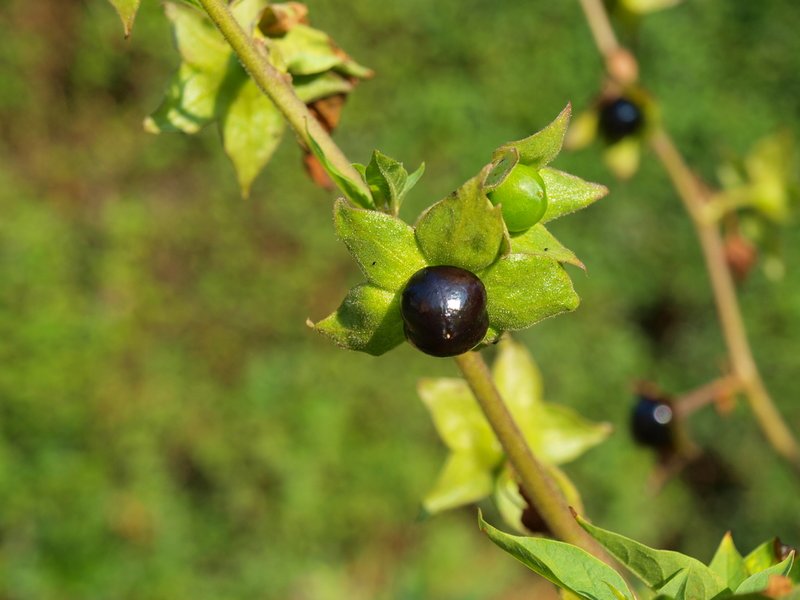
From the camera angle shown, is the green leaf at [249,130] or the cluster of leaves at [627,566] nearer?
the cluster of leaves at [627,566]

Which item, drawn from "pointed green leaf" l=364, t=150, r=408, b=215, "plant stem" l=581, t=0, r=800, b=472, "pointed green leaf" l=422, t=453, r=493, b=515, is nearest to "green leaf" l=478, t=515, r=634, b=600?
"pointed green leaf" l=364, t=150, r=408, b=215

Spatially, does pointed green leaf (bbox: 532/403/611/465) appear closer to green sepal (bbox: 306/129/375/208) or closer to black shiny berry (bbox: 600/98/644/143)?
green sepal (bbox: 306/129/375/208)

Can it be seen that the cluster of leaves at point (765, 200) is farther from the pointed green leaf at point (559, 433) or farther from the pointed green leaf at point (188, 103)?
the pointed green leaf at point (188, 103)

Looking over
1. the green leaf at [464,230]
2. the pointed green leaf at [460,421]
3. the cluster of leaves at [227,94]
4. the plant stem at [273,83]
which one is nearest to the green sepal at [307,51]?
the cluster of leaves at [227,94]

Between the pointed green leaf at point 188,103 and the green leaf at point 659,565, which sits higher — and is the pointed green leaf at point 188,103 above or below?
above

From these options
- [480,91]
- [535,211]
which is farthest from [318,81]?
[480,91]

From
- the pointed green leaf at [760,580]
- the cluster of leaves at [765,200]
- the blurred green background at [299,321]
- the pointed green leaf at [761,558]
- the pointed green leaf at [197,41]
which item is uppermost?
the pointed green leaf at [197,41]

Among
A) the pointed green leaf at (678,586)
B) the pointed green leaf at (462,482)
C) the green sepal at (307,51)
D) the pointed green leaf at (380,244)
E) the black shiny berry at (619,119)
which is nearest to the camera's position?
the pointed green leaf at (678,586)
